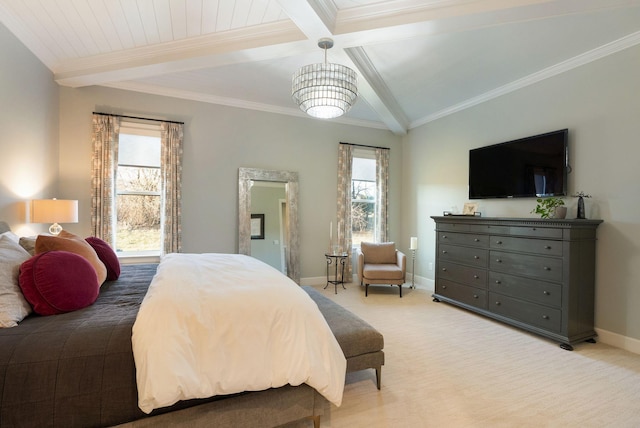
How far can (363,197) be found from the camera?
619 cm

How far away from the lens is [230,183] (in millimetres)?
5059

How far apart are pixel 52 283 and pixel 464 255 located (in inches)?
173

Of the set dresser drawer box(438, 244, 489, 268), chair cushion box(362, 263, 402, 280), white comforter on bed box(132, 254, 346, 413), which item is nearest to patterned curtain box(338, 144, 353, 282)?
chair cushion box(362, 263, 402, 280)

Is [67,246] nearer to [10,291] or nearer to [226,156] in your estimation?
[10,291]

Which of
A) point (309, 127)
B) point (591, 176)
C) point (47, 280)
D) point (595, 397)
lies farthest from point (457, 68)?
point (47, 280)

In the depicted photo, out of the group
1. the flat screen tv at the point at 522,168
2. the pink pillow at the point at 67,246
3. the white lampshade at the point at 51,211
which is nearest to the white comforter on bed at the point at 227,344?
the pink pillow at the point at 67,246

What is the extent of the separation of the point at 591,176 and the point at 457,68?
199 cm

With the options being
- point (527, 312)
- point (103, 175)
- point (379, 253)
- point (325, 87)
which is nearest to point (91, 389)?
point (325, 87)

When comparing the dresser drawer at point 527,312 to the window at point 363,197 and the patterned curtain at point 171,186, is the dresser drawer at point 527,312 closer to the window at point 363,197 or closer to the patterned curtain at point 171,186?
the window at point 363,197

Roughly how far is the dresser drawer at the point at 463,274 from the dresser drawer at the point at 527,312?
224 mm

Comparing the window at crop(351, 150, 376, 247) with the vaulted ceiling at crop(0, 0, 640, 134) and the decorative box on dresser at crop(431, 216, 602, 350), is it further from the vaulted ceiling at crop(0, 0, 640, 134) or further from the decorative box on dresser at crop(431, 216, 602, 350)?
the decorative box on dresser at crop(431, 216, 602, 350)

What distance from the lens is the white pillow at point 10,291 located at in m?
1.61

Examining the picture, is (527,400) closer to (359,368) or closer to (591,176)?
(359,368)

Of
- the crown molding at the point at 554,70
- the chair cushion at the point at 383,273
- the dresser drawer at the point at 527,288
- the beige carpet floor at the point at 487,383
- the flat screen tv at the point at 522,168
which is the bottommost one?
the beige carpet floor at the point at 487,383
